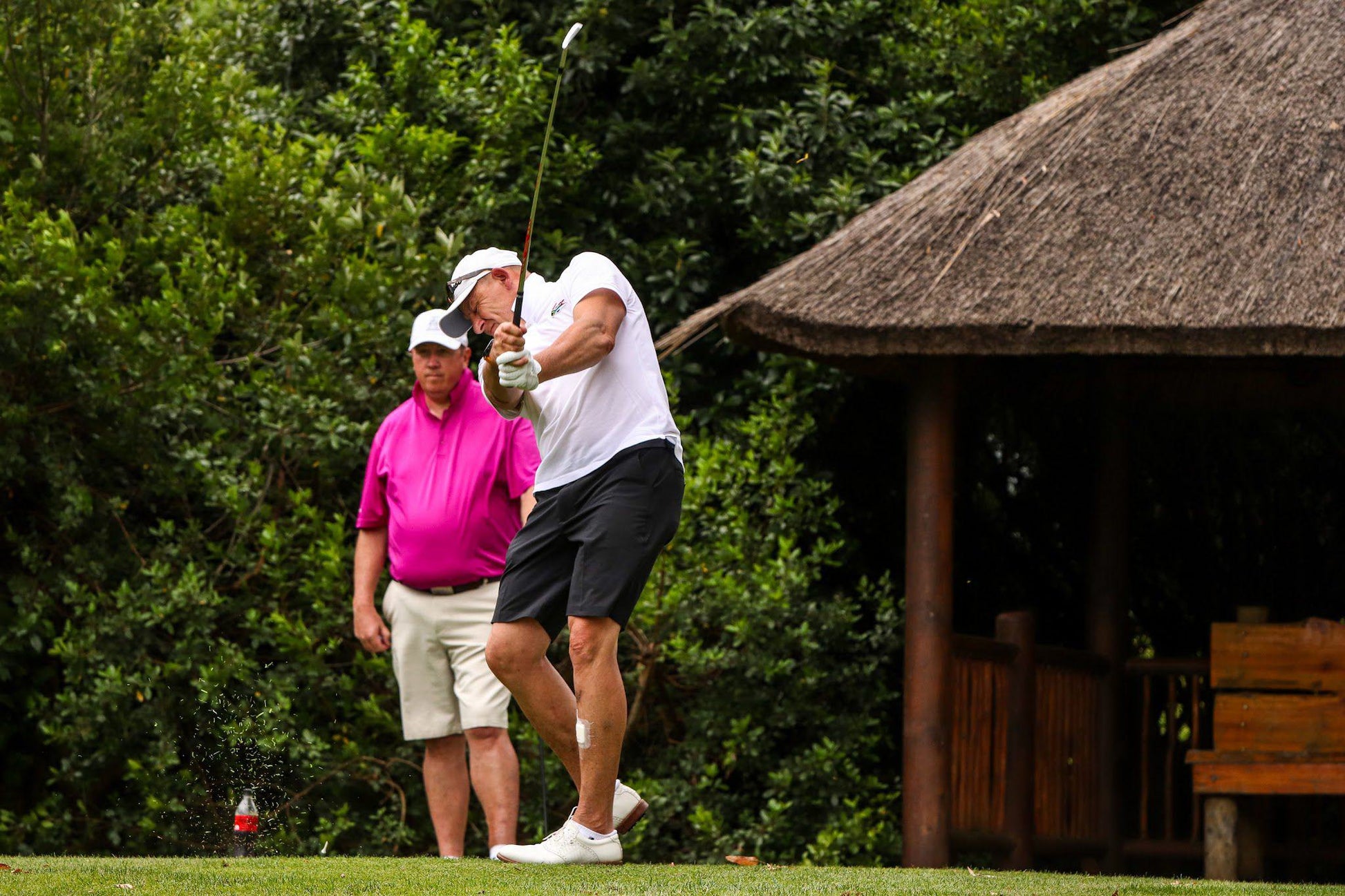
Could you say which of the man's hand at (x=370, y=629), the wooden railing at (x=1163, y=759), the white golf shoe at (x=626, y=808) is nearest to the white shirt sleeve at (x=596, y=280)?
the white golf shoe at (x=626, y=808)

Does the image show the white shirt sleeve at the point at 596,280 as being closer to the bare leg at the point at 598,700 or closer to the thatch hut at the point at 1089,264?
the bare leg at the point at 598,700

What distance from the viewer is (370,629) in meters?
6.75

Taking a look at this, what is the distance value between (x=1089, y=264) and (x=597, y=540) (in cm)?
329

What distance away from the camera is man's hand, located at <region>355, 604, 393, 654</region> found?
265 inches

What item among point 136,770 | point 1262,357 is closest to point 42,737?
point 136,770

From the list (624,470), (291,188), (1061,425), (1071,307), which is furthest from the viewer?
(1061,425)

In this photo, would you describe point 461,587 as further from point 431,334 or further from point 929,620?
point 929,620

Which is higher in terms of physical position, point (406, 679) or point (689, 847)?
point (406, 679)

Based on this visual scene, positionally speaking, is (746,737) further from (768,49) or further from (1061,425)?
(768,49)

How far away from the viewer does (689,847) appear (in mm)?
9070

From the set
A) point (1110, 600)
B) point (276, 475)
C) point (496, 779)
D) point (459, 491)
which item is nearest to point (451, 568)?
point (459, 491)

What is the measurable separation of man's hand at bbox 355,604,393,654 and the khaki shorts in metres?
0.10

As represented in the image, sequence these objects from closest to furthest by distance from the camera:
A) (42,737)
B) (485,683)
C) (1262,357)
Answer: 1. (485,683)
2. (1262,357)
3. (42,737)

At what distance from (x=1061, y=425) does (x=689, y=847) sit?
10.7 feet
